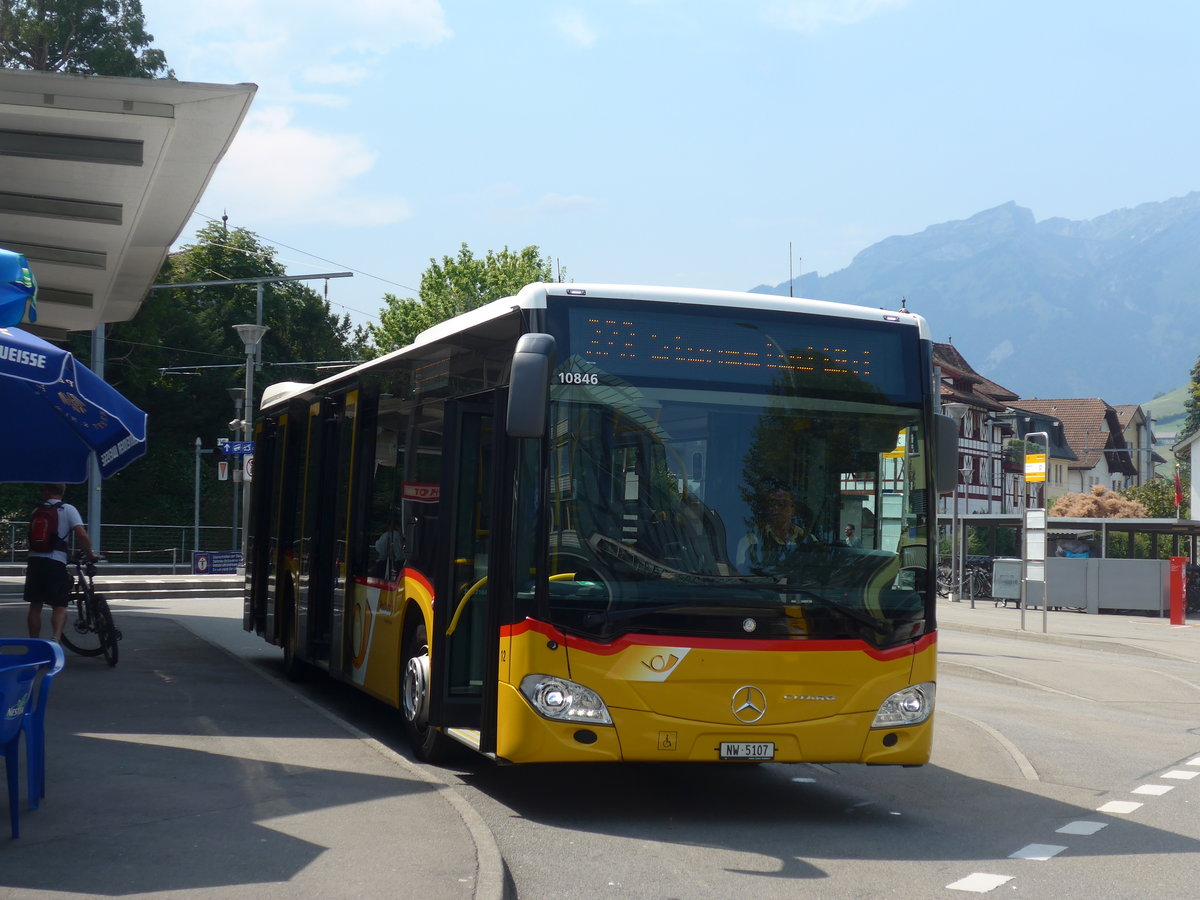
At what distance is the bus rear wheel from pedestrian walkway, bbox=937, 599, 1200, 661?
18138 millimetres

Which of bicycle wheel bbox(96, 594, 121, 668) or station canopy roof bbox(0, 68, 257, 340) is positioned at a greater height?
station canopy roof bbox(0, 68, 257, 340)

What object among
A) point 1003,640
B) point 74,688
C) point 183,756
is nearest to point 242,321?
point 1003,640

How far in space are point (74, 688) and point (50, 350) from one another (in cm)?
598

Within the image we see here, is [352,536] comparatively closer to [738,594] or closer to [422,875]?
[738,594]

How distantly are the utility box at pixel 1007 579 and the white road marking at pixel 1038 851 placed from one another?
3201 cm

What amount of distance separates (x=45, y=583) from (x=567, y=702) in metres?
8.06

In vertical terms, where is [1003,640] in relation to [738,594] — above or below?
below

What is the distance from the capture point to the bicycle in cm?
1531

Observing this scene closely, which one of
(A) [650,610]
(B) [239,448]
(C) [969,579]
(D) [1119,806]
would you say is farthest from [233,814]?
(C) [969,579]

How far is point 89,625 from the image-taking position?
15.4 meters

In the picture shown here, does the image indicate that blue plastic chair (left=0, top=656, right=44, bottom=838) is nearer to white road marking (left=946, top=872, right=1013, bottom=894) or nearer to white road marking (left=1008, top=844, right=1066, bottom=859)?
white road marking (left=946, top=872, right=1013, bottom=894)

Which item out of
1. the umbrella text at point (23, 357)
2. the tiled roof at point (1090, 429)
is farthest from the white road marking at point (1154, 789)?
the tiled roof at point (1090, 429)

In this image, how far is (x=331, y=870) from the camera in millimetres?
6434

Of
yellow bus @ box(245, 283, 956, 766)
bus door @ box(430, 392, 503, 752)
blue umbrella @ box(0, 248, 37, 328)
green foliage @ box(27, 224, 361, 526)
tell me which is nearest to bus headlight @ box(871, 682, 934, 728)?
yellow bus @ box(245, 283, 956, 766)
